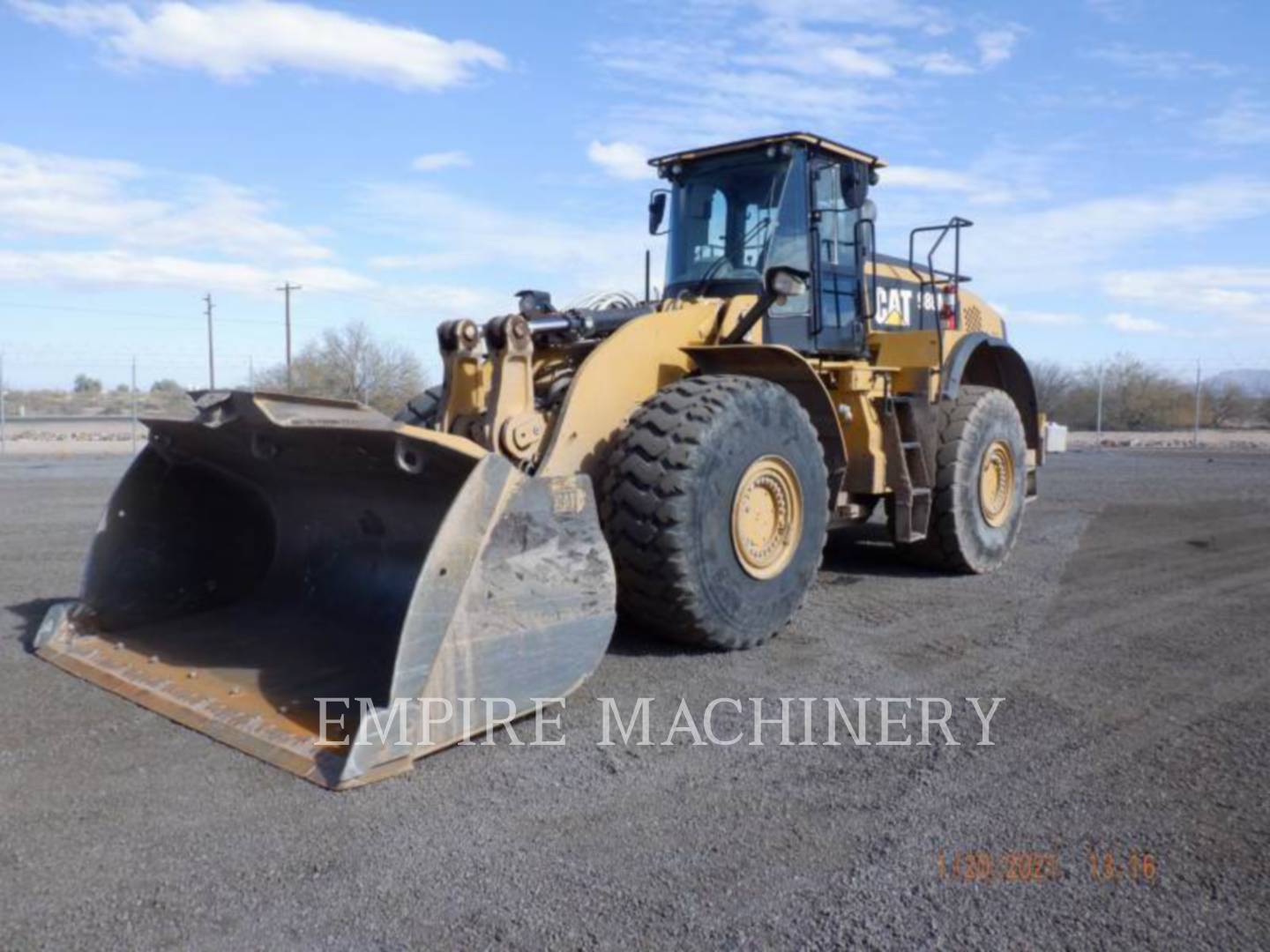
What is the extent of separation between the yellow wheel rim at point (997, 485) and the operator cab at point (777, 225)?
1.84 meters

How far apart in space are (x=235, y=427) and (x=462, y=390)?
113 cm

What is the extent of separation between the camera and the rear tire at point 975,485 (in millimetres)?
8125

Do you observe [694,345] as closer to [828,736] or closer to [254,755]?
[828,736]

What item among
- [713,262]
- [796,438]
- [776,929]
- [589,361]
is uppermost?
[713,262]

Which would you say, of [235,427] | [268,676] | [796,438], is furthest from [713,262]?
[268,676]

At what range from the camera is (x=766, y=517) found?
601cm

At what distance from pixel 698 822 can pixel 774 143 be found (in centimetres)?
470

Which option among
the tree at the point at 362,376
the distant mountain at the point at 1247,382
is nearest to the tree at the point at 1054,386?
the distant mountain at the point at 1247,382

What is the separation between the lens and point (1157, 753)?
4.44 m

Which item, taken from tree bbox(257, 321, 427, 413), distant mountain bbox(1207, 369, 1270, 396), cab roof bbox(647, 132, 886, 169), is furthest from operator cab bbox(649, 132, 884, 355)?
distant mountain bbox(1207, 369, 1270, 396)

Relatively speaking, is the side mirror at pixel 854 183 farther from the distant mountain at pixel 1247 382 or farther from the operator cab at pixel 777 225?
the distant mountain at pixel 1247 382

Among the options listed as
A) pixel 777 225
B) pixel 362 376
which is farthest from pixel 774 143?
pixel 362 376

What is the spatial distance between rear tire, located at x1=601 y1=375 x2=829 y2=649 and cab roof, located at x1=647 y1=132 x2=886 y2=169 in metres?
1.92

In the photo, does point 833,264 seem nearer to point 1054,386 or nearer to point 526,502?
point 526,502
